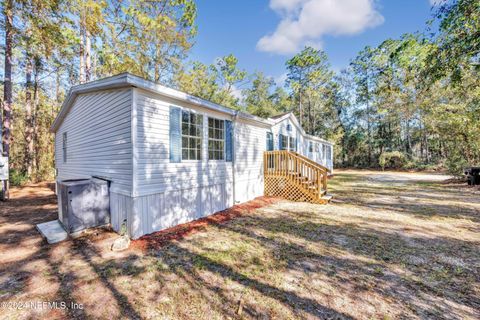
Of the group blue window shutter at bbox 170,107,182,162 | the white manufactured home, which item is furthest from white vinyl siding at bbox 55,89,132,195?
blue window shutter at bbox 170,107,182,162

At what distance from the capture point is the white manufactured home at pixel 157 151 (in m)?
4.44

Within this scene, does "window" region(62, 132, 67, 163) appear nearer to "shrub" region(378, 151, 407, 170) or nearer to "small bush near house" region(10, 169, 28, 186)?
"small bush near house" region(10, 169, 28, 186)

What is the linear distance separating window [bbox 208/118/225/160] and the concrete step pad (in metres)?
3.78

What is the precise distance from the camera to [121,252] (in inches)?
152

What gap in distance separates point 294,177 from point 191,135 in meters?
4.57

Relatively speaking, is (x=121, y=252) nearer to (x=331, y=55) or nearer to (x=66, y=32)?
(x=66, y=32)

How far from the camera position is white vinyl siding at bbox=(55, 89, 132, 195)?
14.8 ft

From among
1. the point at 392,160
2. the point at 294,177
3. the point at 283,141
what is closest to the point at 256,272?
the point at 294,177

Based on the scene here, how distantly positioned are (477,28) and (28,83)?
797 inches

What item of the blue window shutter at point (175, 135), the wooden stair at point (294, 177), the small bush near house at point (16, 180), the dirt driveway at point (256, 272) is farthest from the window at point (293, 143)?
the small bush near house at point (16, 180)

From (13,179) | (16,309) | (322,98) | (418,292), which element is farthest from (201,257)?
(322,98)

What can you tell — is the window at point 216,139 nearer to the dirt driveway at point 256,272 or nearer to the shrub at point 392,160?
the dirt driveway at point 256,272

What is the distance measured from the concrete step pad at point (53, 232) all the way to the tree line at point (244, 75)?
6.59 meters

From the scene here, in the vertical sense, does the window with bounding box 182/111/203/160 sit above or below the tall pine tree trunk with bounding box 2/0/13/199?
below
